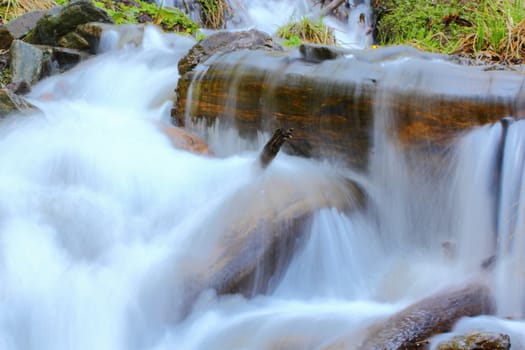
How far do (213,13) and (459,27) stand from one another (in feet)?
13.9

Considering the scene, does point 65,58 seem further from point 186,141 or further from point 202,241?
point 202,241

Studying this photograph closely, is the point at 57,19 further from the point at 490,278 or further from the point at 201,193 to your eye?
the point at 490,278

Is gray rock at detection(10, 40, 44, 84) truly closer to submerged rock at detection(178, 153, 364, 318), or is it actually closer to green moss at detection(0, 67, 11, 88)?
green moss at detection(0, 67, 11, 88)

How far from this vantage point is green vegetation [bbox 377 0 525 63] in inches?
224

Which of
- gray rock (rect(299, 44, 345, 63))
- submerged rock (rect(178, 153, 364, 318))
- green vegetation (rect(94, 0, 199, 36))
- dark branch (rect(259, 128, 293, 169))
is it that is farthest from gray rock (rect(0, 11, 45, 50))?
submerged rock (rect(178, 153, 364, 318))

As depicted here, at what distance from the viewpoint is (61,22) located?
6918mm

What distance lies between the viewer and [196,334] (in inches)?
116

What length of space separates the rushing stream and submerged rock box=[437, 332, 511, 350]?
232 millimetres

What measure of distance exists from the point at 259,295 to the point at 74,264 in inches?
43.2

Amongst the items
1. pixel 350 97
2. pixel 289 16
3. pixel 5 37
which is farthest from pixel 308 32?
pixel 350 97

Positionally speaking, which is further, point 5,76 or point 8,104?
point 5,76

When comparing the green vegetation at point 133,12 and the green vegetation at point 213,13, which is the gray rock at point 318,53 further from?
the green vegetation at point 213,13

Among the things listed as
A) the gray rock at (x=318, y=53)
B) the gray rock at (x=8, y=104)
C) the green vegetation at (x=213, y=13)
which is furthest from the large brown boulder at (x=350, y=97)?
the green vegetation at (x=213, y=13)

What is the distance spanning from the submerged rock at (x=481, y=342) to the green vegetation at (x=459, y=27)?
12.6 ft
